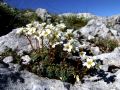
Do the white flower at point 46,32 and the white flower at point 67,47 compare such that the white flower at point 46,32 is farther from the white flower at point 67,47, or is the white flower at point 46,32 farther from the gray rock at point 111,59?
the gray rock at point 111,59

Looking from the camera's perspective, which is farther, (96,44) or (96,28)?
(96,28)

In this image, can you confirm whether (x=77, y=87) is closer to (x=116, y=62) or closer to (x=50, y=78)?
(x=50, y=78)

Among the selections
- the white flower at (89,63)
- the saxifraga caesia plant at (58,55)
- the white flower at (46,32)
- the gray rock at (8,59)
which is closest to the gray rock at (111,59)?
the saxifraga caesia plant at (58,55)

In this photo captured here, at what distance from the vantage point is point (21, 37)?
34.9 feet

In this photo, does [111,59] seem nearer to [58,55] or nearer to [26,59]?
[58,55]

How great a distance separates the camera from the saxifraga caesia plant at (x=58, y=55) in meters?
8.07

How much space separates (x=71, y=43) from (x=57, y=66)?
76 cm

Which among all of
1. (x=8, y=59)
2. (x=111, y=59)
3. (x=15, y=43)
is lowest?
(x=111, y=59)

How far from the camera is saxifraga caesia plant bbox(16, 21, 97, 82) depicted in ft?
26.5

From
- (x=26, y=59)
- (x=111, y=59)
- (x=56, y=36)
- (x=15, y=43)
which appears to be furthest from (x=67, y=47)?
(x=15, y=43)

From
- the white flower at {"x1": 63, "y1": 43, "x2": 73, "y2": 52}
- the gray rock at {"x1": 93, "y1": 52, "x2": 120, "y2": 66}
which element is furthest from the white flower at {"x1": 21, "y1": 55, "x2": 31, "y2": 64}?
the gray rock at {"x1": 93, "y1": 52, "x2": 120, "y2": 66}

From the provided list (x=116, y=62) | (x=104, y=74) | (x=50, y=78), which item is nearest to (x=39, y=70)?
(x=50, y=78)

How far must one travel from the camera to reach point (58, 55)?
8.71m

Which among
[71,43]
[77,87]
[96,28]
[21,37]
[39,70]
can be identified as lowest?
[77,87]
